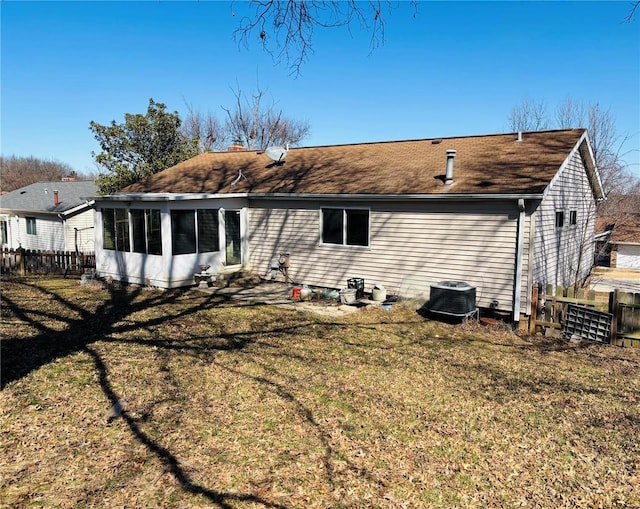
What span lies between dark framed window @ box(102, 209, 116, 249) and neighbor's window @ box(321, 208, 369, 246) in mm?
6371

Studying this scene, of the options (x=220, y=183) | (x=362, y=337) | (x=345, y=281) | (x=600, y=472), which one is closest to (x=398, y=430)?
(x=600, y=472)

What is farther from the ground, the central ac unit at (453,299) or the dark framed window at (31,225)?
the dark framed window at (31,225)

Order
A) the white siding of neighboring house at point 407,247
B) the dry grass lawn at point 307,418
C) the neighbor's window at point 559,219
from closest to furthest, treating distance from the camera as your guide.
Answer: the dry grass lawn at point 307,418 < the white siding of neighboring house at point 407,247 < the neighbor's window at point 559,219

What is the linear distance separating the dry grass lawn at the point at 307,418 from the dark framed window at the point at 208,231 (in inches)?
173

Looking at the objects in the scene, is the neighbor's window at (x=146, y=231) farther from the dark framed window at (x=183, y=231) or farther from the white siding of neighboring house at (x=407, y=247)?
the white siding of neighboring house at (x=407, y=247)

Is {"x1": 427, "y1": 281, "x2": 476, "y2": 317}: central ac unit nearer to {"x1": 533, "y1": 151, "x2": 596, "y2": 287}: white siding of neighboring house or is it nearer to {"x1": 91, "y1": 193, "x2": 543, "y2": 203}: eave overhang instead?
{"x1": 533, "y1": 151, "x2": 596, "y2": 287}: white siding of neighboring house

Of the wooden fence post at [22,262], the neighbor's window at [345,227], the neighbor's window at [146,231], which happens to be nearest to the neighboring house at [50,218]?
the wooden fence post at [22,262]

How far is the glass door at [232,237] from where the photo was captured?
14.0m

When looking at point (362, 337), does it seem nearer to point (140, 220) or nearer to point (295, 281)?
point (295, 281)

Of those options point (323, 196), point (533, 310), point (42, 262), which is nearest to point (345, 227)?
point (323, 196)

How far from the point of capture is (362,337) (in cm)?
877

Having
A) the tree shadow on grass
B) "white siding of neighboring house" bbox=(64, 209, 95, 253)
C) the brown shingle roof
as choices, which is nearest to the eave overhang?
the brown shingle roof

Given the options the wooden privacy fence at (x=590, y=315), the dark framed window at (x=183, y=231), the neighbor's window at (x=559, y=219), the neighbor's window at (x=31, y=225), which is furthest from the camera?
the neighbor's window at (x=31, y=225)

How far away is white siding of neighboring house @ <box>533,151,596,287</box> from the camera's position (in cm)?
1050
